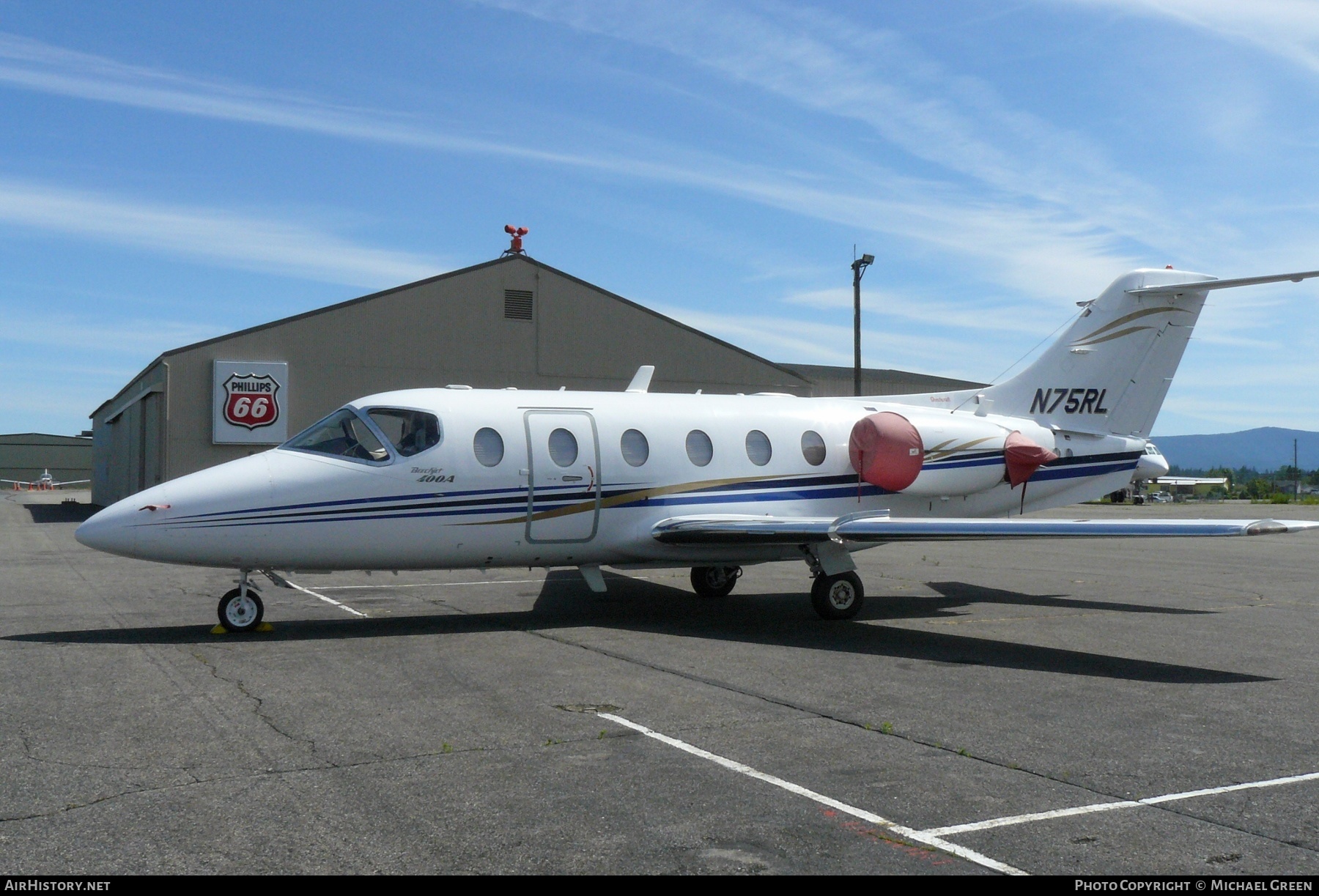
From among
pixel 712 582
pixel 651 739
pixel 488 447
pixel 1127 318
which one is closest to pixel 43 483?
pixel 712 582

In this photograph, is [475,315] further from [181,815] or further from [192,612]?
[181,815]

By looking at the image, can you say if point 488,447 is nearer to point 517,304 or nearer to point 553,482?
point 553,482

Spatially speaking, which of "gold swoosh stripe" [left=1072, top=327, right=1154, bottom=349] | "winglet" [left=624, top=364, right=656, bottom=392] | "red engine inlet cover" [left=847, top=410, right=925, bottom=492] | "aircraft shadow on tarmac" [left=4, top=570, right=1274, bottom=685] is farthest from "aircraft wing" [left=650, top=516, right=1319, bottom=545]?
"gold swoosh stripe" [left=1072, top=327, right=1154, bottom=349]

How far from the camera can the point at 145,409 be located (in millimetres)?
35906

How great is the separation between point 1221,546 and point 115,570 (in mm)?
25215

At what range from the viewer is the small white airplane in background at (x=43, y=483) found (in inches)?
3831

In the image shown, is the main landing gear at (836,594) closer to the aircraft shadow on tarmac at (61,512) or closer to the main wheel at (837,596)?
the main wheel at (837,596)

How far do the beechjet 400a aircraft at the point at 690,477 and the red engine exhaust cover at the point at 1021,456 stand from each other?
0.08 ft

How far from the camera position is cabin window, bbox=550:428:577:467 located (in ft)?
42.7

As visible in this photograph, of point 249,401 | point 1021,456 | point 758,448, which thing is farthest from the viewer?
point 249,401

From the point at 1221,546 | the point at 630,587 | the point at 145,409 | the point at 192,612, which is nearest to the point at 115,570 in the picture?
the point at 192,612

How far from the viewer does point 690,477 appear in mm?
13859

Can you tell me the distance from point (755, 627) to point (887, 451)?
3.37 m
